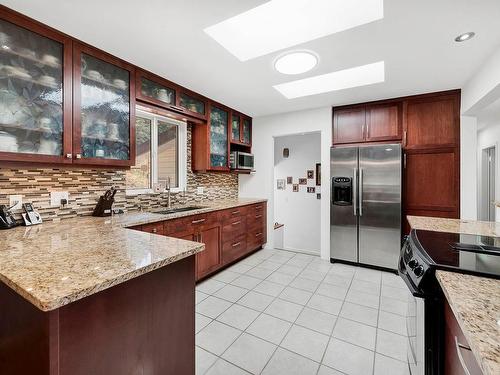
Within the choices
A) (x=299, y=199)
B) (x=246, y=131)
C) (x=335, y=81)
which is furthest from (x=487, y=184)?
(x=246, y=131)

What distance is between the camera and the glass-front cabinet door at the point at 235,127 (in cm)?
393

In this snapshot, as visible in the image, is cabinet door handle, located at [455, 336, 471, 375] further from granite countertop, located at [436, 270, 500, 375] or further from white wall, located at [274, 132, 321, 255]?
white wall, located at [274, 132, 321, 255]

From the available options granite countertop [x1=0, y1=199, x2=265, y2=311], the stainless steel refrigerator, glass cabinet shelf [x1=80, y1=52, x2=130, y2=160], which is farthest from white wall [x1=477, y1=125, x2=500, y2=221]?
glass cabinet shelf [x1=80, y1=52, x2=130, y2=160]

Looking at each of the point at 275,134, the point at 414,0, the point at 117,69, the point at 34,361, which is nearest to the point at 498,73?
the point at 414,0

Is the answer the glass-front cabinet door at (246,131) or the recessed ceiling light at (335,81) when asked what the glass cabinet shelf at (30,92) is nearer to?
the recessed ceiling light at (335,81)

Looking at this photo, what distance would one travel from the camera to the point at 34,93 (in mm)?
1707

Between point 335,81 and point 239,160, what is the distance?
1.78m

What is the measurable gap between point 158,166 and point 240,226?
141 centimetres

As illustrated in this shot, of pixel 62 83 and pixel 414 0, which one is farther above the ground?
pixel 414 0

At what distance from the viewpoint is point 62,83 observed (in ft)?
6.05

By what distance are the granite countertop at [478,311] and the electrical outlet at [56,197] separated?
260cm

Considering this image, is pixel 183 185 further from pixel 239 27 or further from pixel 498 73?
pixel 498 73

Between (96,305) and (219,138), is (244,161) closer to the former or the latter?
(219,138)

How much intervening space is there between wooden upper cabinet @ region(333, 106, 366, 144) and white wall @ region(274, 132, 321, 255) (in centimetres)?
82
